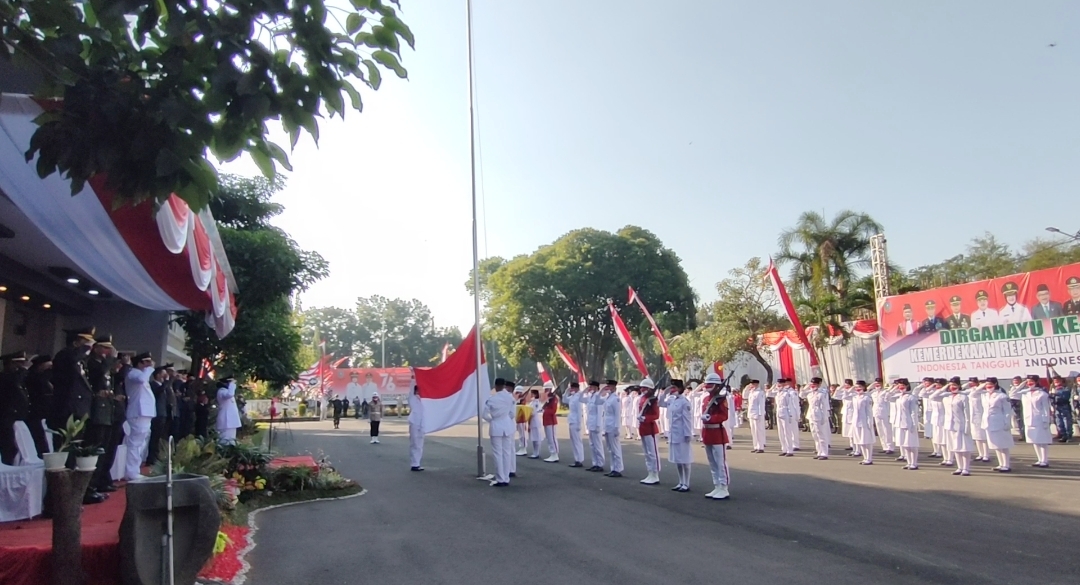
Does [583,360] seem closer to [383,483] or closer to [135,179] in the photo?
[383,483]

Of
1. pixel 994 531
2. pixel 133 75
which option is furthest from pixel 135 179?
pixel 994 531

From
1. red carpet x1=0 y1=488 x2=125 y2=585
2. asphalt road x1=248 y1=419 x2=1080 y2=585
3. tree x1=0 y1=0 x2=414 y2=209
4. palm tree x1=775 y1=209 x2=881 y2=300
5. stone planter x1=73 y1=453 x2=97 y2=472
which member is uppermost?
palm tree x1=775 y1=209 x2=881 y2=300

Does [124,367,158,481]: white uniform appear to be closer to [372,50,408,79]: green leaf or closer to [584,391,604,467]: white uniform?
[372,50,408,79]: green leaf

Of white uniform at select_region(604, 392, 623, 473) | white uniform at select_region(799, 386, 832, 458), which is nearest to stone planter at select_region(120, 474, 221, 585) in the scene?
white uniform at select_region(604, 392, 623, 473)

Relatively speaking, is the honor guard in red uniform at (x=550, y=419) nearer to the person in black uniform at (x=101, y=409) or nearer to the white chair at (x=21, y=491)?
the person in black uniform at (x=101, y=409)

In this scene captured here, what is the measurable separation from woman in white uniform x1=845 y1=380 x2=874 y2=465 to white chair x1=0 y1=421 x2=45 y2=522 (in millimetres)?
14014

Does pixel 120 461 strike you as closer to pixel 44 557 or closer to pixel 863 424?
pixel 44 557

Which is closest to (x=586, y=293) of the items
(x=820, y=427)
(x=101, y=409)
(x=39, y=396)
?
(x=820, y=427)

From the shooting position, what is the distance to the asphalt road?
6500mm

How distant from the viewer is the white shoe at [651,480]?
1262 cm

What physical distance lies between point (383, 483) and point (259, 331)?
1048 cm

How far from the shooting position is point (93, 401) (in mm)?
8125

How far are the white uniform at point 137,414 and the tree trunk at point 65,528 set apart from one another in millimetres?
5010

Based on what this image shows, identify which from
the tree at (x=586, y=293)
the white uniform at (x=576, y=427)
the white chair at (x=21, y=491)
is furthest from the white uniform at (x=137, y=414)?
the tree at (x=586, y=293)
